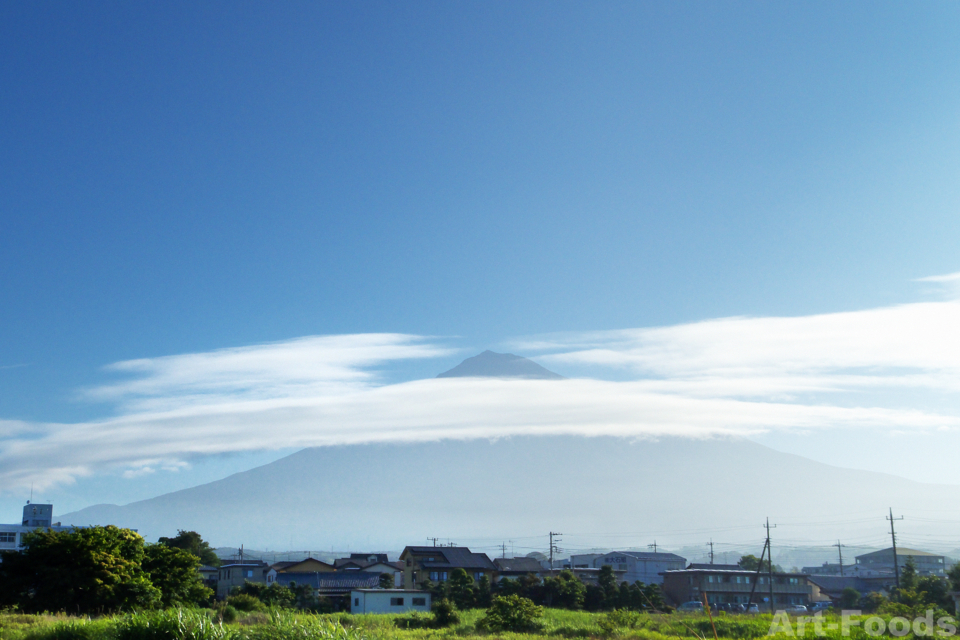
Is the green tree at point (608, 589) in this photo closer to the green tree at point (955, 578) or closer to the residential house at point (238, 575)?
the green tree at point (955, 578)

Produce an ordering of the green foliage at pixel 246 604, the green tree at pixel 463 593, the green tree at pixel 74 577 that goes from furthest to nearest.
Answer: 1. the green tree at pixel 463 593
2. the green foliage at pixel 246 604
3. the green tree at pixel 74 577

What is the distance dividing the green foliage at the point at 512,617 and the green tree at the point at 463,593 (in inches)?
563

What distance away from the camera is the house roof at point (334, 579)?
2352 inches

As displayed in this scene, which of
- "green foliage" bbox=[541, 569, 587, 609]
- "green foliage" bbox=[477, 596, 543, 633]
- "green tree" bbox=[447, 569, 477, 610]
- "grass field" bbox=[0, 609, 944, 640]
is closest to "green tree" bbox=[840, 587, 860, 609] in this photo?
"green foliage" bbox=[541, 569, 587, 609]

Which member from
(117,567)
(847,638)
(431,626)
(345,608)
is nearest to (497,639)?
(431,626)

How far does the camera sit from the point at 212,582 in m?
64.3

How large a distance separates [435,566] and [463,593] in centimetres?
1648

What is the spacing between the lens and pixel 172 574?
32.8 m

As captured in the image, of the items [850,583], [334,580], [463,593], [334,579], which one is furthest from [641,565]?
[463,593]

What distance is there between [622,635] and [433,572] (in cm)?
4043

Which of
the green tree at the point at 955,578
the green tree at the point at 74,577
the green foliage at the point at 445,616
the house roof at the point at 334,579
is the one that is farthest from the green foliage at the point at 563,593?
the green tree at the point at 74,577

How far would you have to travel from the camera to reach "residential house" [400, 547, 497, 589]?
2618 inches

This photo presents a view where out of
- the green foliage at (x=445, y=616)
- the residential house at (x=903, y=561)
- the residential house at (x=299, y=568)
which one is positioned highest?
the green foliage at (x=445, y=616)

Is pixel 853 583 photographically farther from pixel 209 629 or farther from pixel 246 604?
pixel 209 629
